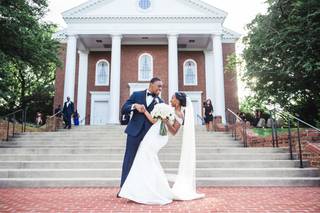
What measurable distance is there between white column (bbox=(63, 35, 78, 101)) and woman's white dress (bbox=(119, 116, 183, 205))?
17.2 metres

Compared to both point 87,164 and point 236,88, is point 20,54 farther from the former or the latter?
point 236,88

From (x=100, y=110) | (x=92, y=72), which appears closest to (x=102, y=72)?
(x=92, y=72)

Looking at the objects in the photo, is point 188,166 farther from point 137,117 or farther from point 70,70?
point 70,70

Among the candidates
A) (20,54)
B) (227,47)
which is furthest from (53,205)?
(227,47)

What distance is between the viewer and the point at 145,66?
26.8 metres

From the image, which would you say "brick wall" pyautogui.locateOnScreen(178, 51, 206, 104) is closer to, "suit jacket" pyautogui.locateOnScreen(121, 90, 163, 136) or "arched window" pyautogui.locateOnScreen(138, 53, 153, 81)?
"arched window" pyautogui.locateOnScreen(138, 53, 153, 81)

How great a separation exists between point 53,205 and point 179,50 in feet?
77.6

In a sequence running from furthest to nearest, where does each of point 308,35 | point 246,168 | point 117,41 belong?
point 117,41, point 308,35, point 246,168

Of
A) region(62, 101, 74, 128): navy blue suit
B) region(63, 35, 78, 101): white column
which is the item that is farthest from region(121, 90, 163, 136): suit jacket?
region(63, 35, 78, 101): white column

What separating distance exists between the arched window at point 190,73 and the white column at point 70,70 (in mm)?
9622

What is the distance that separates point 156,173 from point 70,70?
18482 mm

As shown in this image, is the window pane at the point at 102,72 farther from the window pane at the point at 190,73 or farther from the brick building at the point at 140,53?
the window pane at the point at 190,73

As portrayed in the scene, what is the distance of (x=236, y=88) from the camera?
27078mm

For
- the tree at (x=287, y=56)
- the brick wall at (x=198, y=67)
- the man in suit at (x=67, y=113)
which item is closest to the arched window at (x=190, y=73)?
the brick wall at (x=198, y=67)
